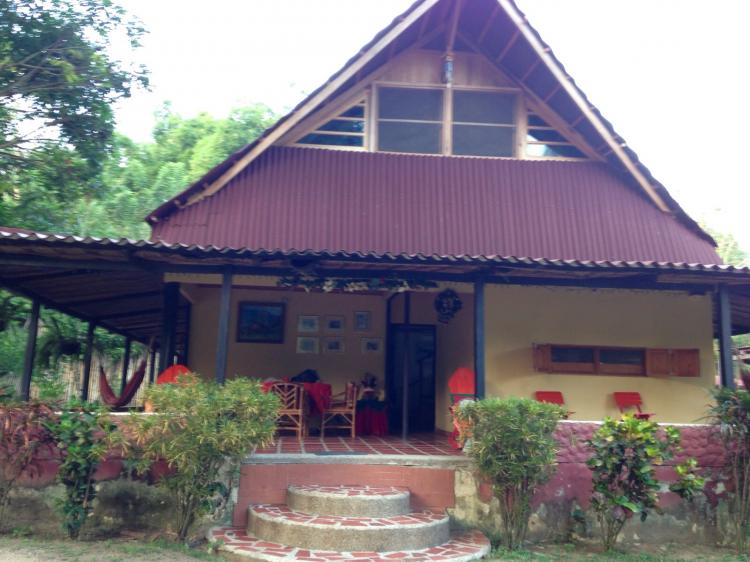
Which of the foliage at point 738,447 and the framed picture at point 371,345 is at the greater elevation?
the framed picture at point 371,345

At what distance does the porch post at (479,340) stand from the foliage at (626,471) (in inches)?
54.5

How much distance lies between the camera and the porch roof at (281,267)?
268 inches

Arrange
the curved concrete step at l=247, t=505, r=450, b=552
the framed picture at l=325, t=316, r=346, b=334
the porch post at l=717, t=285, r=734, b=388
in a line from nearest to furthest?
the curved concrete step at l=247, t=505, r=450, b=552 < the porch post at l=717, t=285, r=734, b=388 < the framed picture at l=325, t=316, r=346, b=334

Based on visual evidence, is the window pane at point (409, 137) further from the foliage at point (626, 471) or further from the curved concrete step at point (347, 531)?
the curved concrete step at point (347, 531)

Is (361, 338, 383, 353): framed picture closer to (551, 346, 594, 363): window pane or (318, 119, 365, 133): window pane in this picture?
(551, 346, 594, 363): window pane

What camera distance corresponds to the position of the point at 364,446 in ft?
25.4

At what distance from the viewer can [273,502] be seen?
21.3 feet

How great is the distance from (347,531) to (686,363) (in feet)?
19.3

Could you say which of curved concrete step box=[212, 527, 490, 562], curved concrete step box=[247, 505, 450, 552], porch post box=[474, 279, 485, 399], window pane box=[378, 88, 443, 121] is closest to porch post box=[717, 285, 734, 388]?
porch post box=[474, 279, 485, 399]

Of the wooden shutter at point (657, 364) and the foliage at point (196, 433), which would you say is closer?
the foliage at point (196, 433)

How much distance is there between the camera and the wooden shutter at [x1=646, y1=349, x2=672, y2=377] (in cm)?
908

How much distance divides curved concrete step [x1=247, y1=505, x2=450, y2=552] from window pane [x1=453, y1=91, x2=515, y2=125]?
6502mm

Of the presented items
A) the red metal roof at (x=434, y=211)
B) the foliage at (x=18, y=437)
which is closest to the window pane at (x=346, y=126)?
the red metal roof at (x=434, y=211)

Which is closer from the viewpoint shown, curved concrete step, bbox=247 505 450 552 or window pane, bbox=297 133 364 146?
curved concrete step, bbox=247 505 450 552
